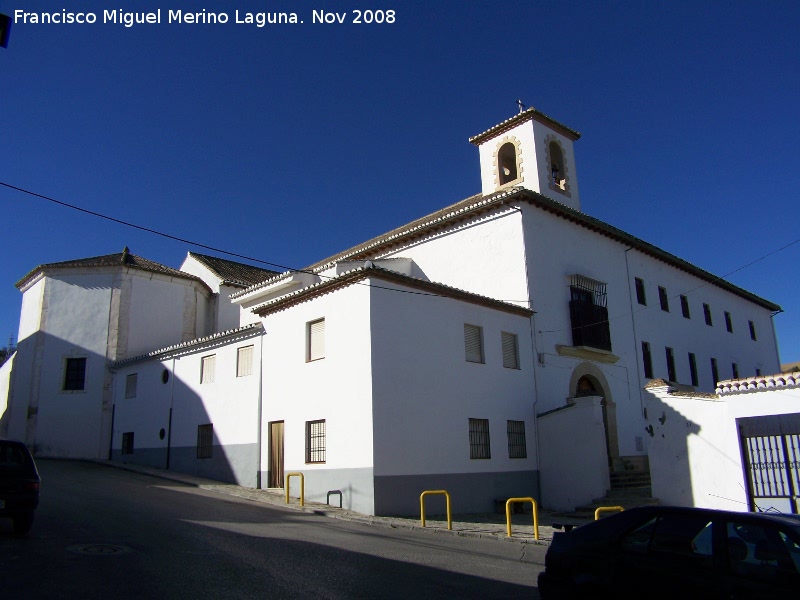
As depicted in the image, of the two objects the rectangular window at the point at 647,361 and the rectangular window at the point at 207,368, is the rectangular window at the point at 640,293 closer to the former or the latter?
the rectangular window at the point at 647,361

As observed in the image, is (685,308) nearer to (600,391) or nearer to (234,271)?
(600,391)

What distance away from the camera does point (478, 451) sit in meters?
16.5

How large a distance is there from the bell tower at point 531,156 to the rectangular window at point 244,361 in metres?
10.3

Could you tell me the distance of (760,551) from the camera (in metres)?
4.88

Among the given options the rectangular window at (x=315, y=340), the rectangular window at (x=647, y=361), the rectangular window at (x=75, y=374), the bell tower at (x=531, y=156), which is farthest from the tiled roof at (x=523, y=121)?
the rectangular window at (x=75, y=374)

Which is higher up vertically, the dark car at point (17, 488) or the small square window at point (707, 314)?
the small square window at point (707, 314)

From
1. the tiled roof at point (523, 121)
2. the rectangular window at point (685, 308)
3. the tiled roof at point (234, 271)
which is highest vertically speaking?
the tiled roof at point (523, 121)

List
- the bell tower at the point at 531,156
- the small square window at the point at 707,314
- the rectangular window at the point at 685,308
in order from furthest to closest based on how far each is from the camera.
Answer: the small square window at the point at 707,314, the rectangular window at the point at 685,308, the bell tower at the point at 531,156

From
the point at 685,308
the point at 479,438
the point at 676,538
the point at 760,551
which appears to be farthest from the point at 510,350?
the point at 760,551

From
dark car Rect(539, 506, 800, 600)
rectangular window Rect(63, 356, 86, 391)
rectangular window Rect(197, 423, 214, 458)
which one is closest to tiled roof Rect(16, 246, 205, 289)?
rectangular window Rect(63, 356, 86, 391)

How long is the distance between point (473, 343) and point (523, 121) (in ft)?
31.6

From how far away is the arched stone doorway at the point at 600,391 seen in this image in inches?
773

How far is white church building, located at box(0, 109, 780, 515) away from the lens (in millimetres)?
15477

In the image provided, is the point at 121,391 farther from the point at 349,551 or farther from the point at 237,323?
the point at 349,551
